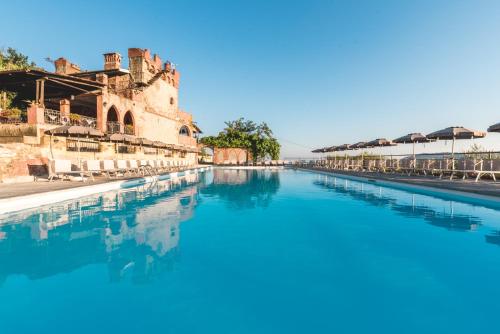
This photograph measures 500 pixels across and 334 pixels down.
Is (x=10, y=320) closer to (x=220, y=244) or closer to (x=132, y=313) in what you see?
(x=132, y=313)

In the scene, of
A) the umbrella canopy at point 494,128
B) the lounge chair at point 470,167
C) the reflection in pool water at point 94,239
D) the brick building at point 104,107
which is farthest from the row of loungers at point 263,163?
the reflection in pool water at point 94,239

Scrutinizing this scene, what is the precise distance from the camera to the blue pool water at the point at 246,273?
8.61ft

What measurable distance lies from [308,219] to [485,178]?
11288 mm

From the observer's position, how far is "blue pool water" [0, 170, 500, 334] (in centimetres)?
262

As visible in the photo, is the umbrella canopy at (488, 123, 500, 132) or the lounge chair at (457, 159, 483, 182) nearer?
the umbrella canopy at (488, 123, 500, 132)

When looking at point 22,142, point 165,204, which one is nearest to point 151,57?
point 22,142

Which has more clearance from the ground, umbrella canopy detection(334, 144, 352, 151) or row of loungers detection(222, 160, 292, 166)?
umbrella canopy detection(334, 144, 352, 151)

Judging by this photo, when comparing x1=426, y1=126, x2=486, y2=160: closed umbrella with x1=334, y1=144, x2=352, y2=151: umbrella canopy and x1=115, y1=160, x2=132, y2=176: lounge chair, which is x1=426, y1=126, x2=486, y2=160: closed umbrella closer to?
x1=334, y1=144, x2=352, y2=151: umbrella canopy

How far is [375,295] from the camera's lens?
121 inches

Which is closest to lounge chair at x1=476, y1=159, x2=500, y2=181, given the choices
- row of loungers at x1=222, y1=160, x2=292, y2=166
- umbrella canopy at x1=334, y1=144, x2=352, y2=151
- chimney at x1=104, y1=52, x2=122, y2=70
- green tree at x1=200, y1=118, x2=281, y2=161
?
umbrella canopy at x1=334, y1=144, x2=352, y2=151

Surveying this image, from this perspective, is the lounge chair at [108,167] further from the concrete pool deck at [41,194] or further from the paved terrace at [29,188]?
the concrete pool deck at [41,194]

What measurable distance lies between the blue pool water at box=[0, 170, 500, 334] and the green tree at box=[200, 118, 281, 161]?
30.1 m

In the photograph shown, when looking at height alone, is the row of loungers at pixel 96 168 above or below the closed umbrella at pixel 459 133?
below

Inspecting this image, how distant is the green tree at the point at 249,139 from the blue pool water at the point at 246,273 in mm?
30126
